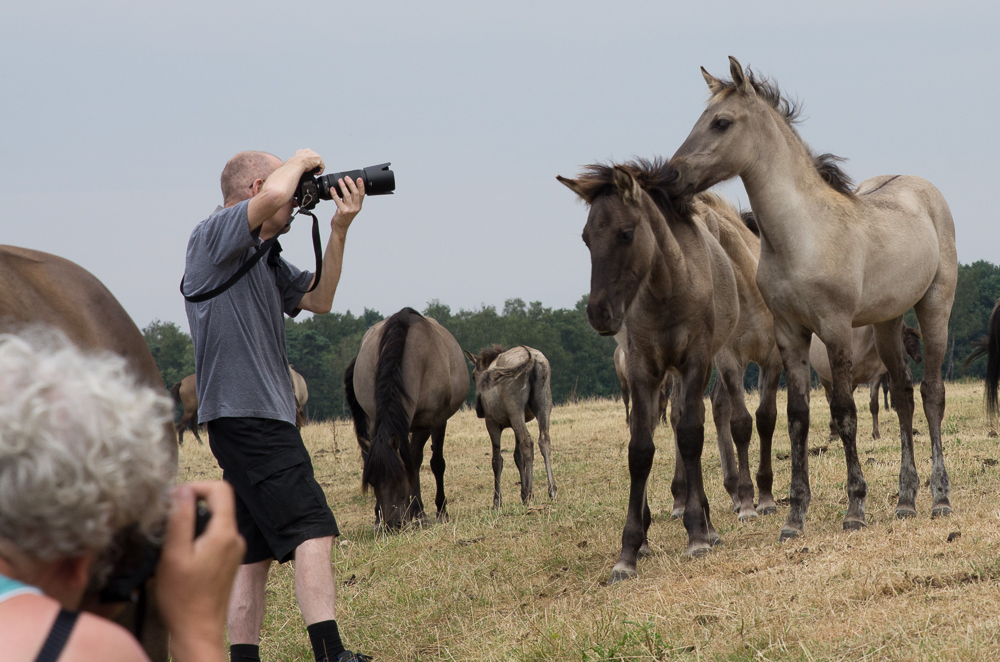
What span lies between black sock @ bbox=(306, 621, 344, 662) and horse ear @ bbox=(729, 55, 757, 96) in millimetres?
4055

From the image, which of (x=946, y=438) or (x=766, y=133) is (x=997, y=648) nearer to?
(x=766, y=133)

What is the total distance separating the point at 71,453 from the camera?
42.7 inches

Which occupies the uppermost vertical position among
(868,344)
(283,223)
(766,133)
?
(766,133)

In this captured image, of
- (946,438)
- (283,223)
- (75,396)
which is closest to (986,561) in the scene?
(283,223)

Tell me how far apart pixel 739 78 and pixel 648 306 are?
161cm

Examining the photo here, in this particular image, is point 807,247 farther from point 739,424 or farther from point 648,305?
point 739,424

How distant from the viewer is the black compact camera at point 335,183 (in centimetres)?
366

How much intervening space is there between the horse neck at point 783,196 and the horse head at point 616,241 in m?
0.79

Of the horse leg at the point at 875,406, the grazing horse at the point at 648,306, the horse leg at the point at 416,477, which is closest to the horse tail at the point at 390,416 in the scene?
the horse leg at the point at 416,477

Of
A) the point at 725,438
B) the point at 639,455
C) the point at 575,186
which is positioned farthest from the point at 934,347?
the point at 575,186

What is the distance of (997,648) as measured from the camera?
114 inches

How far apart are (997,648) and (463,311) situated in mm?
89448

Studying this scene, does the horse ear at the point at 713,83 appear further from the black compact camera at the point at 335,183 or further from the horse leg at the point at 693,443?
the black compact camera at the point at 335,183

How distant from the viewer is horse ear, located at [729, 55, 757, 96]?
18.1 ft
